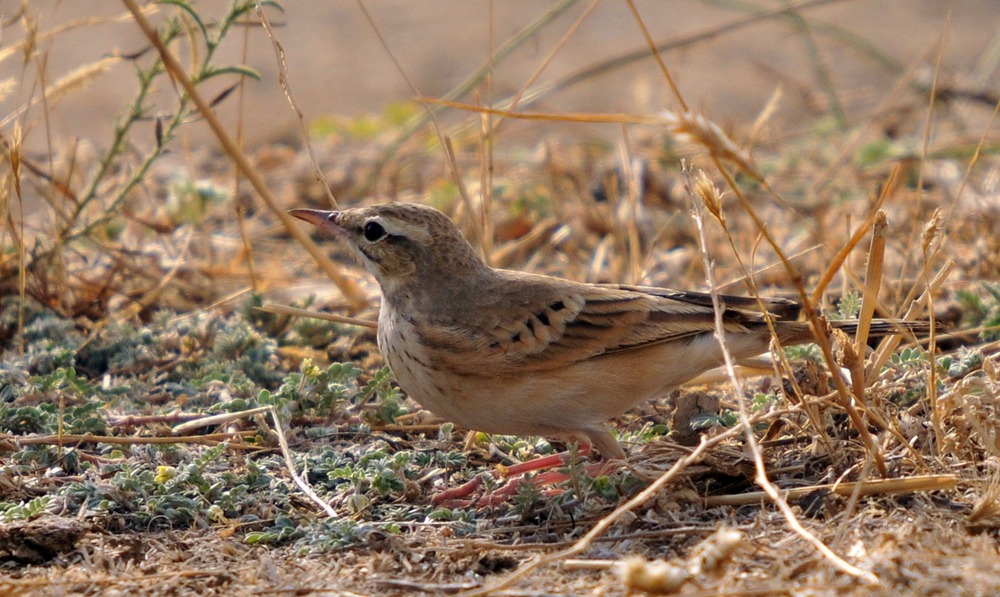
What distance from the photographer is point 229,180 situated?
9.69 m

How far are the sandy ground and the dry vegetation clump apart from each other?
10.7 ft

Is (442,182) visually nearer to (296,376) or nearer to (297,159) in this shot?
(297,159)

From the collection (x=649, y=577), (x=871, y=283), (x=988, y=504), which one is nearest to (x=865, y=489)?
(x=988, y=504)

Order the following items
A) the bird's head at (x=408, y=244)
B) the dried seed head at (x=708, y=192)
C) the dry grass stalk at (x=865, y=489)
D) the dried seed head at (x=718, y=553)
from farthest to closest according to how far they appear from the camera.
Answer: the bird's head at (x=408, y=244)
the dry grass stalk at (x=865, y=489)
the dried seed head at (x=708, y=192)
the dried seed head at (x=718, y=553)

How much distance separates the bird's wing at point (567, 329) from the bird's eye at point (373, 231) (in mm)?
629

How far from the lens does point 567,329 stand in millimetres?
4902

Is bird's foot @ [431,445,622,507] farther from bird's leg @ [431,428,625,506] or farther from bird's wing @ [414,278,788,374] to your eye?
bird's wing @ [414,278,788,374]

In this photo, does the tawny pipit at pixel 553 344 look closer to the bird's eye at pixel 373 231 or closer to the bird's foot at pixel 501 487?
the bird's eye at pixel 373 231

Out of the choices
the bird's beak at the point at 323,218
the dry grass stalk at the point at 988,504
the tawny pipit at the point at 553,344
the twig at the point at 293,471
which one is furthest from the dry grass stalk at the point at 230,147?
the dry grass stalk at the point at 988,504

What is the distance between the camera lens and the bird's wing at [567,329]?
4.82m

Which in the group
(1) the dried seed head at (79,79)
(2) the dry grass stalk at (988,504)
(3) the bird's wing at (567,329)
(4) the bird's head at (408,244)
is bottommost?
(2) the dry grass stalk at (988,504)

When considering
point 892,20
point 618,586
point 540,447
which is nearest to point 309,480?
point 540,447

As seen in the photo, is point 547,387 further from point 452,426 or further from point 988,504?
point 988,504

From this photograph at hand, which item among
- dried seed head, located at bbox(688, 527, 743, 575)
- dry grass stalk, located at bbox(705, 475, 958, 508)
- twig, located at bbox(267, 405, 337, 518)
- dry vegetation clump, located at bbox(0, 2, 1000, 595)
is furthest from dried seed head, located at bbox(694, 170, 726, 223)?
twig, located at bbox(267, 405, 337, 518)
